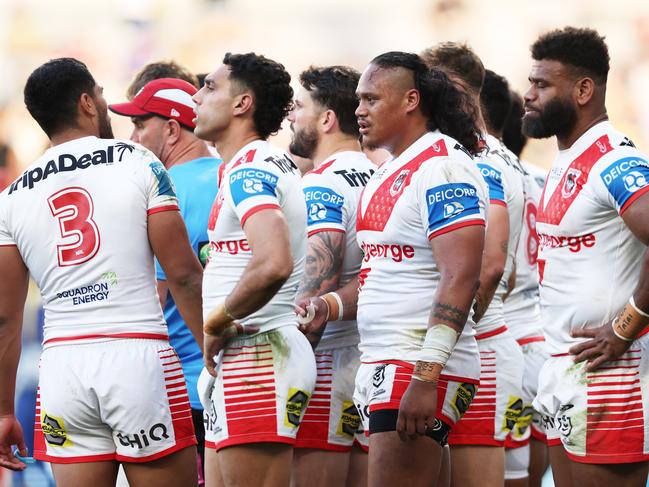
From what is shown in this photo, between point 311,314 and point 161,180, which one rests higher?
point 161,180

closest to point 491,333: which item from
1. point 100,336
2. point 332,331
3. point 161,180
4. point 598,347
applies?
point 332,331

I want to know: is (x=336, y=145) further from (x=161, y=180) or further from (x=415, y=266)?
(x=415, y=266)

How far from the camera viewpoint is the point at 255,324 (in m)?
4.86

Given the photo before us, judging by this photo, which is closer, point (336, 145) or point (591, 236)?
point (591, 236)

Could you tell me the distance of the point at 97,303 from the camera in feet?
15.6

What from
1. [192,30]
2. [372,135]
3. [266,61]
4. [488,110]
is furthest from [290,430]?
[192,30]

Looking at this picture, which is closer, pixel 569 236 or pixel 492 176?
pixel 569 236

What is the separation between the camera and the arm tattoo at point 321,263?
18.4 ft

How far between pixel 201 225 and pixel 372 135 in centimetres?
151

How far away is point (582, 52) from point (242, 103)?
1582 millimetres

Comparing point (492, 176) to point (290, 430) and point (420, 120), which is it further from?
point (290, 430)

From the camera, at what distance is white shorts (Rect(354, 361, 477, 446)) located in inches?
174

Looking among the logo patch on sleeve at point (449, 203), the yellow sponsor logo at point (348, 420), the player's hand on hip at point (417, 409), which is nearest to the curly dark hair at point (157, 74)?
the yellow sponsor logo at point (348, 420)

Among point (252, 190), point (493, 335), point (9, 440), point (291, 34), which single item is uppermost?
point (291, 34)
